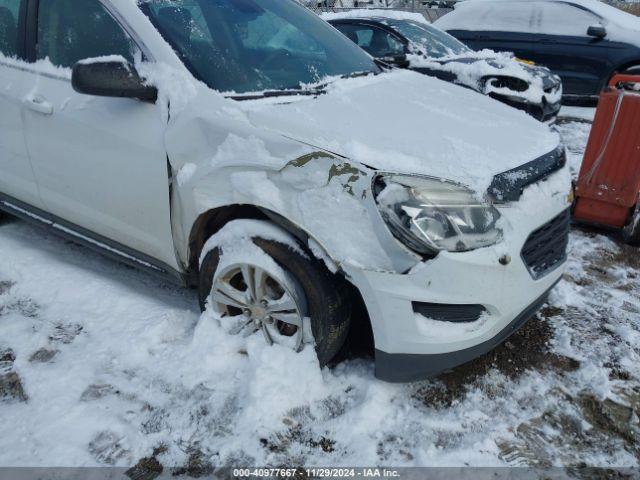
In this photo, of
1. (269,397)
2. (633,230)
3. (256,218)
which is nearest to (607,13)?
(633,230)

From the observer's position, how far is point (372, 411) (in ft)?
7.01

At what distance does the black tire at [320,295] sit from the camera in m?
2.07

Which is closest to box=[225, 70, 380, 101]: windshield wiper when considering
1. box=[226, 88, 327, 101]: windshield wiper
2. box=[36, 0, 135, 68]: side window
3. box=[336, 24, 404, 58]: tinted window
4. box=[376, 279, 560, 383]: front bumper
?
box=[226, 88, 327, 101]: windshield wiper

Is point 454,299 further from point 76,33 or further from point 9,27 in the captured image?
point 9,27

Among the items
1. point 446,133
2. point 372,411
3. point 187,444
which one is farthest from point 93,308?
point 446,133

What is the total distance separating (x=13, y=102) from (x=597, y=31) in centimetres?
797

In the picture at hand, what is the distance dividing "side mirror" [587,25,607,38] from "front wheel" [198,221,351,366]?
7650 millimetres

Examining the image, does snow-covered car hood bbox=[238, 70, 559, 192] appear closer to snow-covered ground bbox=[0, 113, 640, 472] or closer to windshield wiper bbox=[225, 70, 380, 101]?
windshield wiper bbox=[225, 70, 380, 101]

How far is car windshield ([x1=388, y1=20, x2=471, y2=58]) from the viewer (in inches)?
251

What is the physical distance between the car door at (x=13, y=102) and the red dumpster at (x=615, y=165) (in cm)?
360

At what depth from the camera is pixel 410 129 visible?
217cm

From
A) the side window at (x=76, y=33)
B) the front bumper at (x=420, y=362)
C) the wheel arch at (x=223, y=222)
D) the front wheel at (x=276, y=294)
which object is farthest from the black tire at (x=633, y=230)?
the side window at (x=76, y=33)

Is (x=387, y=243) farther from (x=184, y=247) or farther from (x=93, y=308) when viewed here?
(x=93, y=308)

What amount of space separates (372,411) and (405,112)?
52.0 inches
